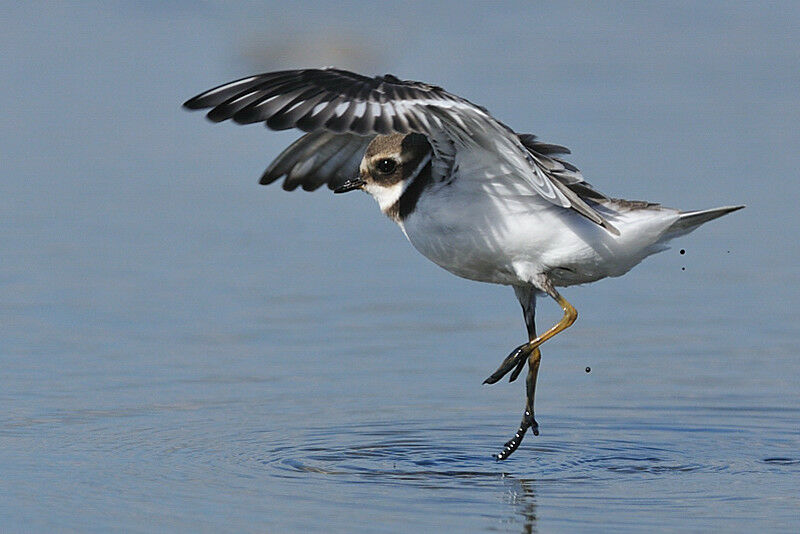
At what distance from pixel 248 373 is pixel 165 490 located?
6.78 feet

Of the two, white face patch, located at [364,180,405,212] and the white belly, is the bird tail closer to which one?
the white belly

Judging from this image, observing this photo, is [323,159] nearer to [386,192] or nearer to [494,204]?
[386,192]

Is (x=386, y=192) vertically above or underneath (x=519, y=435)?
above

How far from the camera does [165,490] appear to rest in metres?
7.39

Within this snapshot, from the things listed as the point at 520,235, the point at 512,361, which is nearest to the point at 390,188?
the point at 520,235

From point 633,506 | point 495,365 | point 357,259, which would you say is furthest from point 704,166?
point 633,506

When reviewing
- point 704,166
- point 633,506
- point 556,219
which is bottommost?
point 633,506

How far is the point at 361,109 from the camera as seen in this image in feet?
24.3

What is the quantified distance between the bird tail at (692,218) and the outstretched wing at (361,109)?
478mm

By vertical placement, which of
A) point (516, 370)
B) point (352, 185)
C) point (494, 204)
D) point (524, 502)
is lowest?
point (524, 502)

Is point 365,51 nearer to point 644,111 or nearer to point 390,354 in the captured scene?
point 644,111

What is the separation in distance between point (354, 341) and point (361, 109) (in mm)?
2779

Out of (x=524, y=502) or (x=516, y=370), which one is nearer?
(x=524, y=502)

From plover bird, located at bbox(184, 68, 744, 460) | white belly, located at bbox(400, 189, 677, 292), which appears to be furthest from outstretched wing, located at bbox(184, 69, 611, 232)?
white belly, located at bbox(400, 189, 677, 292)
